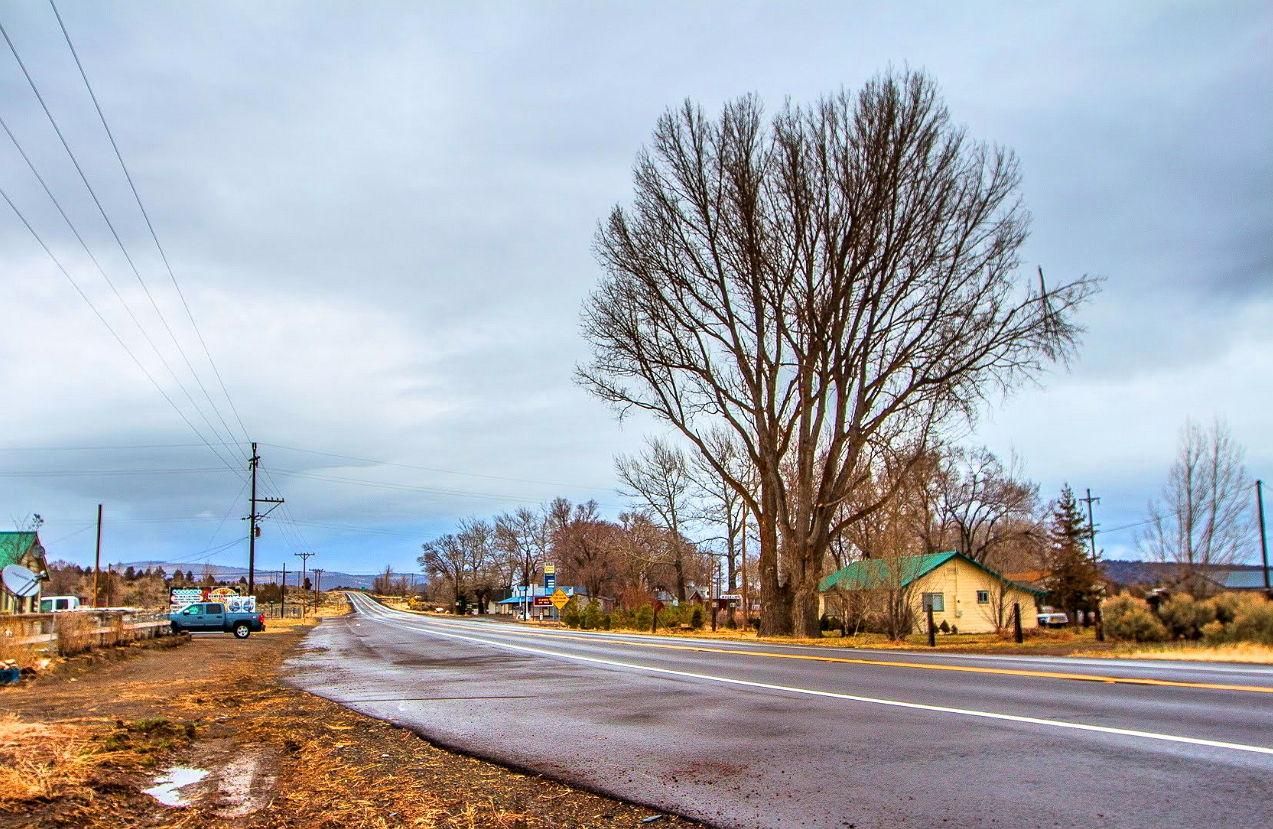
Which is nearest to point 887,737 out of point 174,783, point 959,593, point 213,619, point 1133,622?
point 174,783

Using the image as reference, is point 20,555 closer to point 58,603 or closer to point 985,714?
point 58,603

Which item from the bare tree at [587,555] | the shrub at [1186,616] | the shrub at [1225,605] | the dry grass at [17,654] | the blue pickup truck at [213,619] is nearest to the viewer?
the dry grass at [17,654]

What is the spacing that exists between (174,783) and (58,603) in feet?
184

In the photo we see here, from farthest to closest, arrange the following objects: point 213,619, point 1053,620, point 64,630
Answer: point 1053,620 → point 213,619 → point 64,630

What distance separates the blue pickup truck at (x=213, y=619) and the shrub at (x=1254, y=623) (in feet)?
122

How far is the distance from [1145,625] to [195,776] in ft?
95.1

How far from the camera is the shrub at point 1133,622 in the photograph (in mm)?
27578

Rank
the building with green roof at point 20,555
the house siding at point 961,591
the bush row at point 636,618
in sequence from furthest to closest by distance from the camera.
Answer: the building with green roof at point 20,555, the house siding at point 961,591, the bush row at point 636,618

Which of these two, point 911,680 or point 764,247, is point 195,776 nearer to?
point 911,680

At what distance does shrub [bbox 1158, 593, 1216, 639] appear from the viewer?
88.6 ft

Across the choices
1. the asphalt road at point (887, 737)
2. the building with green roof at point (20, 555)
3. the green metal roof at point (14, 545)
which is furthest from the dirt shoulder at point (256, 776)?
the green metal roof at point (14, 545)

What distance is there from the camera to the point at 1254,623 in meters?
20.8

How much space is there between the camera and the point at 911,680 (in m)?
11.1

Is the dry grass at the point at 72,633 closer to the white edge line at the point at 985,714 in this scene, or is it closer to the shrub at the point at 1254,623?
the white edge line at the point at 985,714
